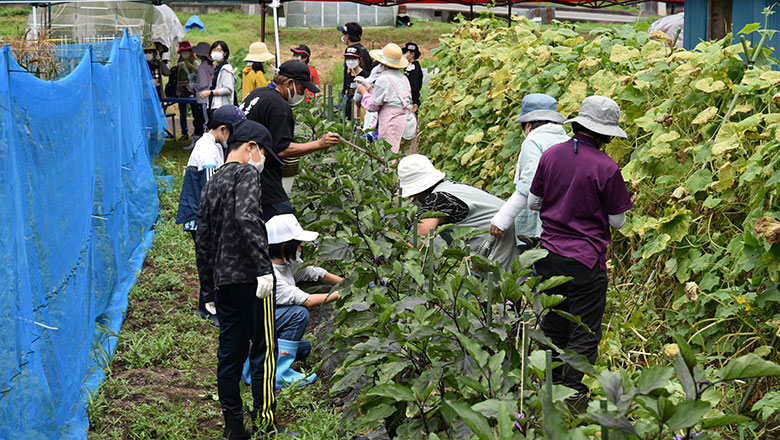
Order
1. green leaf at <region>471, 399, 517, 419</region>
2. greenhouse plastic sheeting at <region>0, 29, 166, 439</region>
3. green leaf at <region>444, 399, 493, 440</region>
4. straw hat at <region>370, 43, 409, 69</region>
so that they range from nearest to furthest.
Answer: green leaf at <region>444, 399, 493, 440</region> < green leaf at <region>471, 399, 517, 419</region> < greenhouse plastic sheeting at <region>0, 29, 166, 439</region> < straw hat at <region>370, 43, 409, 69</region>

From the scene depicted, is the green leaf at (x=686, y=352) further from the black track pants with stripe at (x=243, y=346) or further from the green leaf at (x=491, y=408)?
the black track pants with stripe at (x=243, y=346)

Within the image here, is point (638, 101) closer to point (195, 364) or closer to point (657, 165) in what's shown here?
point (657, 165)

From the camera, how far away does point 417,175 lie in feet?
16.4

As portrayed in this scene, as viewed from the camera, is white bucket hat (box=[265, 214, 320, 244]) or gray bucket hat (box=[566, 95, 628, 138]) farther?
white bucket hat (box=[265, 214, 320, 244])

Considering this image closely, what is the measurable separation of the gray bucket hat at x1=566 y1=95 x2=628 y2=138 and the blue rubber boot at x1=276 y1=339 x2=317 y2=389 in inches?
77.2

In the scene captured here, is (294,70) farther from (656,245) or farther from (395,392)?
(395,392)

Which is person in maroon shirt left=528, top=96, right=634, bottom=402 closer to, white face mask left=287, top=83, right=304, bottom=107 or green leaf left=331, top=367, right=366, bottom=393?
green leaf left=331, top=367, right=366, bottom=393

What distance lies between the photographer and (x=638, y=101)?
533cm

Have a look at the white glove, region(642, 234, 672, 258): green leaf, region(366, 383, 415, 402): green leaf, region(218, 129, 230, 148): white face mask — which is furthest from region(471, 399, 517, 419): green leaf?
region(218, 129, 230, 148): white face mask

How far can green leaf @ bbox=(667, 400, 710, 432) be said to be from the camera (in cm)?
175

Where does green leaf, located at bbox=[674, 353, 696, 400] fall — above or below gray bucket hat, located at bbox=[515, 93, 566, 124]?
below

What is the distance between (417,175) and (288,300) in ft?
3.46

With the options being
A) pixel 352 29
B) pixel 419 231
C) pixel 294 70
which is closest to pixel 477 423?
pixel 419 231

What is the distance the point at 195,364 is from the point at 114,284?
134cm
